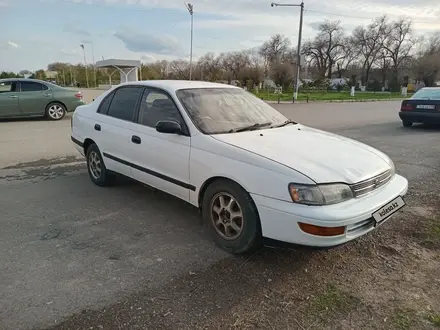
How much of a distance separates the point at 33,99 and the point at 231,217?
37.4ft

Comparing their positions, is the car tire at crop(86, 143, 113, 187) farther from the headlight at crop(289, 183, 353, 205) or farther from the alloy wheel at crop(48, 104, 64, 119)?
the alloy wheel at crop(48, 104, 64, 119)

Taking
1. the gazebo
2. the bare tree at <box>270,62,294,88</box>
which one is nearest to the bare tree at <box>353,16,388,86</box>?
the bare tree at <box>270,62,294,88</box>

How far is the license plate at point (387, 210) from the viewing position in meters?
2.85

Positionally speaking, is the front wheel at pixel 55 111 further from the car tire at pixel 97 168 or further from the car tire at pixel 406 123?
the car tire at pixel 406 123

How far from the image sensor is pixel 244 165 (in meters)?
2.90

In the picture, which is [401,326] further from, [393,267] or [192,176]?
[192,176]

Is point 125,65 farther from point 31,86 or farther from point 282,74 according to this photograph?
point 282,74

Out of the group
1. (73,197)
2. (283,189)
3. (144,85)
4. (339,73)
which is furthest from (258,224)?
(339,73)

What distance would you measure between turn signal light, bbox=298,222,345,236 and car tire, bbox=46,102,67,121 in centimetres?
1210

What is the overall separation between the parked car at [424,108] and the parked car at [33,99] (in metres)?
12.0

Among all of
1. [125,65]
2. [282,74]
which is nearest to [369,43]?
[282,74]

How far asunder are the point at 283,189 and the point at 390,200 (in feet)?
3.54

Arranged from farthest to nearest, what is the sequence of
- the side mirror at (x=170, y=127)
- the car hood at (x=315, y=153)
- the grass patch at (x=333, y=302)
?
1. the side mirror at (x=170, y=127)
2. the car hood at (x=315, y=153)
3. the grass patch at (x=333, y=302)

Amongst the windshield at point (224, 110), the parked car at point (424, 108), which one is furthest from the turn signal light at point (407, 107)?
the windshield at point (224, 110)
